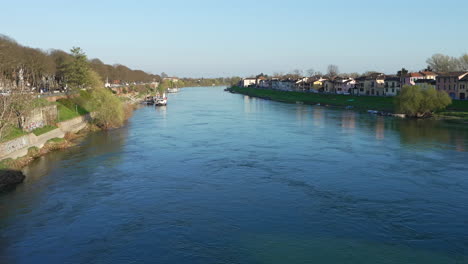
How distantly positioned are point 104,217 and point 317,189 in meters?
8.52

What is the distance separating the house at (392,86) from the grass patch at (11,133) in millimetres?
54113

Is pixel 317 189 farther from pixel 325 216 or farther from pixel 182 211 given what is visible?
pixel 182 211

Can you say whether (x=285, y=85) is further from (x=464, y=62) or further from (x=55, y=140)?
(x=55, y=140)

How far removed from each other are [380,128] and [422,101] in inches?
438

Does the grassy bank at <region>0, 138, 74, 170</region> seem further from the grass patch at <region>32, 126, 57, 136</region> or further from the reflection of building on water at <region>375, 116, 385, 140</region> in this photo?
the reflection of building on water at <region>375, 116, 385, 140</region>

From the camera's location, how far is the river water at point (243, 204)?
1193 cm

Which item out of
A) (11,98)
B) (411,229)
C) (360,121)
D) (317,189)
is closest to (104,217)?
(317,189)

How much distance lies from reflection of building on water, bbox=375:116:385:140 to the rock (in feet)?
76.7

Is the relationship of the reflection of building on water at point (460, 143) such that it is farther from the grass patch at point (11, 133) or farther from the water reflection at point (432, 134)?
the grass patch at point (11, 133)

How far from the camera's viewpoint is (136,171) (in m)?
20.9

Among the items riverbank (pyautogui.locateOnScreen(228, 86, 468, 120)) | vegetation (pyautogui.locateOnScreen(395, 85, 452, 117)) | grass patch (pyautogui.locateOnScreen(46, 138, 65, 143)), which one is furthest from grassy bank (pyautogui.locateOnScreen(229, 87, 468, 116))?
grass patch (pyautogui.locateOnScreen(46, 138, 65, 143))

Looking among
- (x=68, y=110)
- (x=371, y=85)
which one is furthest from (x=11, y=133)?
(x=371, y=85)

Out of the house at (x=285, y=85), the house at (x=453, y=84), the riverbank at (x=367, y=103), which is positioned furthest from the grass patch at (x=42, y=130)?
the house at (x=285, y=85)

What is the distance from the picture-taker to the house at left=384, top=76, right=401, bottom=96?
63.8 meters
